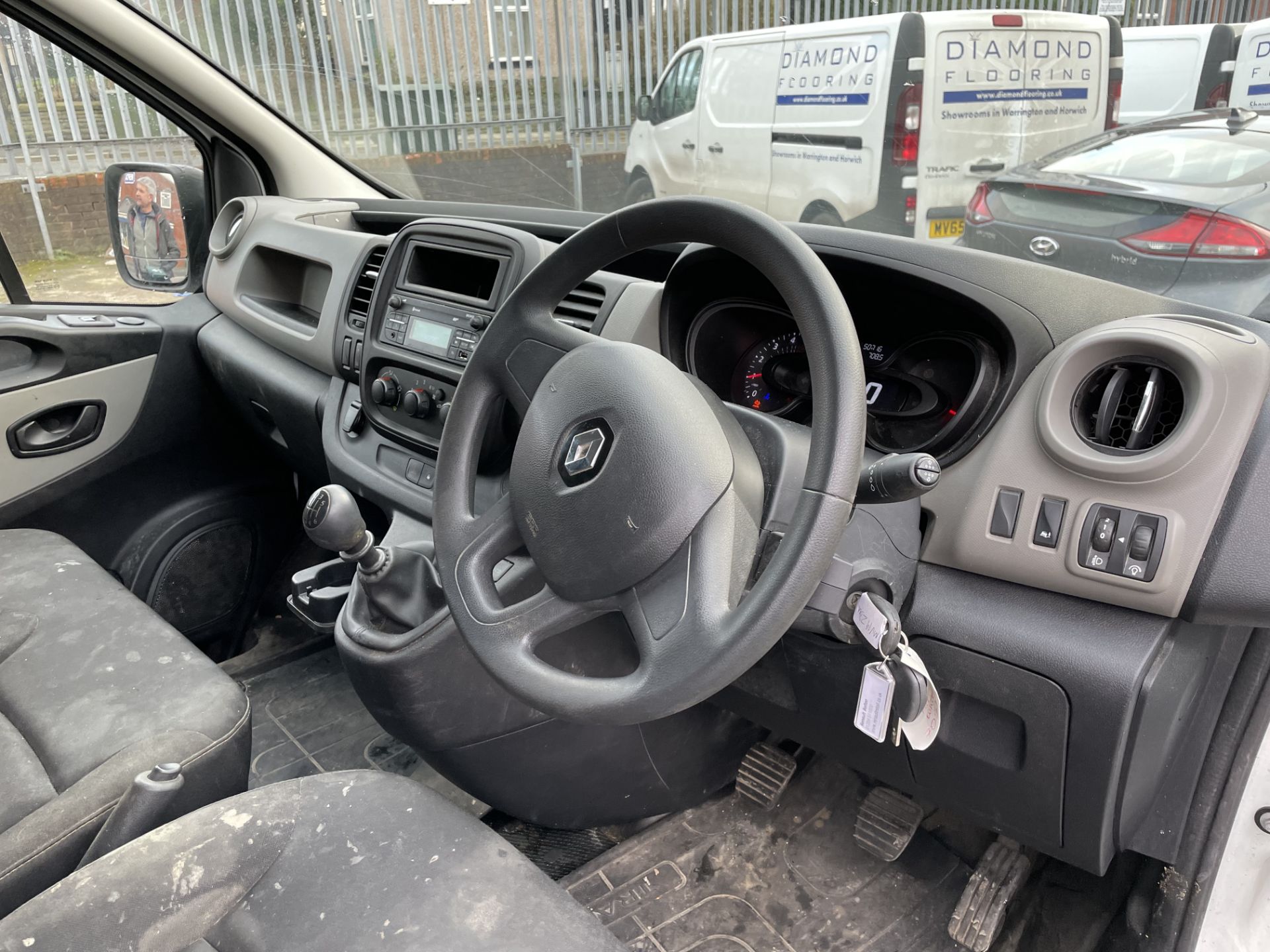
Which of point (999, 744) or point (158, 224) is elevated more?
point (158, 224)

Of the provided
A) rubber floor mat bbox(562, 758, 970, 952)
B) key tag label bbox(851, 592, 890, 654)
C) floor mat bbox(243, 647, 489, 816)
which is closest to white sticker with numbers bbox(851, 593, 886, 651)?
key tag label bbox(851, 592, 890, 654)

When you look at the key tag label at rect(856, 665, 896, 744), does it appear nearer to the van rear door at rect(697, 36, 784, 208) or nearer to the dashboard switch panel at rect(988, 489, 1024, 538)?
the dashboard switch panel at rect(988, 489, 1024, 538)

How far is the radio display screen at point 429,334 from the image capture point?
1.78 m

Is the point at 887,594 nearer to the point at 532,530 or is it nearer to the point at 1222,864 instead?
the point at 532,530

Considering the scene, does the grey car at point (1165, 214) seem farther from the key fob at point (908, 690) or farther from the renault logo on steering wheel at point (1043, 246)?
the key fob at point (908, 690)

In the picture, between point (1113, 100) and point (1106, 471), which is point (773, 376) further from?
point (1113, 100)

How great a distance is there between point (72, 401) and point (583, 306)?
133cm

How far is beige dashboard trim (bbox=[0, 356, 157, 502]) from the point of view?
2.10 meters

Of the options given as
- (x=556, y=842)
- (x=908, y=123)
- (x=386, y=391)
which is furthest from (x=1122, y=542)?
(x=908, y=123)

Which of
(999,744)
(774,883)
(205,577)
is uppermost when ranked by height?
(999,744)

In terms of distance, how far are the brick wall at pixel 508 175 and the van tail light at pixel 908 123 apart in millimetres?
797

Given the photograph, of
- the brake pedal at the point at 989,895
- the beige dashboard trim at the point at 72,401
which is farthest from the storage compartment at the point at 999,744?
the beige dashboard trim at the point at 72,401

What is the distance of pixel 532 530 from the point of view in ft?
3.50

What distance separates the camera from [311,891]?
3.32ft
